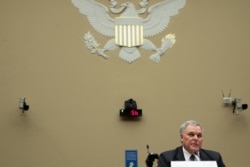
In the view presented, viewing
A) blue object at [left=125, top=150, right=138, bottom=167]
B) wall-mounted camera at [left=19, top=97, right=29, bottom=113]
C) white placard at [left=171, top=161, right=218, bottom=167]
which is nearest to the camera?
white placard at [left=171, top=161, right=218, bottom=167]

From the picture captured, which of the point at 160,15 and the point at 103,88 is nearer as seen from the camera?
the point at 103,88

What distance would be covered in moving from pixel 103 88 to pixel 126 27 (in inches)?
42.3

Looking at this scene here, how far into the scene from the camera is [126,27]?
6680mm

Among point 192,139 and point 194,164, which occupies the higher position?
point 192,139

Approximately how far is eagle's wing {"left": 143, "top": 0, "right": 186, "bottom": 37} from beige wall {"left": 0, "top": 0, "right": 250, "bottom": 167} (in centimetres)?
10

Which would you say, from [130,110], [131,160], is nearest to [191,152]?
[131,160]

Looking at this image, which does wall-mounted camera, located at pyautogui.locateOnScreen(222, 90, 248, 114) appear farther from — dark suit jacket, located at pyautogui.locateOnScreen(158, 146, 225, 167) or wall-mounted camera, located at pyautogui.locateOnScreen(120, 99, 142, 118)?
dark suit jacket, located at pyautogui.locateOnScreen(158, 146, 225, 167)

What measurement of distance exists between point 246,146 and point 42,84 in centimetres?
344

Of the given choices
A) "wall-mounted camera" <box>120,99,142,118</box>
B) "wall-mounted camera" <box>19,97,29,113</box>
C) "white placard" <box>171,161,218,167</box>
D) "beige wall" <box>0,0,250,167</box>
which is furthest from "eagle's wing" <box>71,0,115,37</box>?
"white placard" <box>171,161,218,167</box>

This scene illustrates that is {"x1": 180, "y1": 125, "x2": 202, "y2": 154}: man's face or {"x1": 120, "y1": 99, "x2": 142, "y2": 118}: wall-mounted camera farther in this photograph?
{"x1": 120, "y1": 99, "x2": 142, "y2": 118}: wall-mounted camera

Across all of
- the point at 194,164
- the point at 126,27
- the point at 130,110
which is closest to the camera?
the point at 194,164

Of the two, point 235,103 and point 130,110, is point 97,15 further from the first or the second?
point 235,103

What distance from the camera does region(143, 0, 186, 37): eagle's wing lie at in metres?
6.72

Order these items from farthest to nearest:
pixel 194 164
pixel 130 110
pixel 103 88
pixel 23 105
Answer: pixel 103 88 < pixel 130 110 < pixel 23 105 < pixel 194 164
